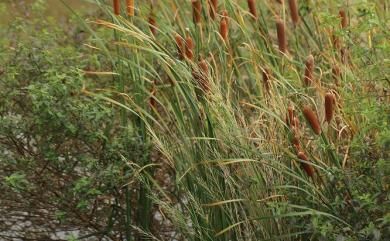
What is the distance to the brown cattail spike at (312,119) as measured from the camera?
3.88 meters

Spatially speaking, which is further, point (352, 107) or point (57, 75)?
point (57, 75)

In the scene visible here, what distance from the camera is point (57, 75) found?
4621 millimetres

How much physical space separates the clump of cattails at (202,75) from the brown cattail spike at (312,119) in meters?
0.52

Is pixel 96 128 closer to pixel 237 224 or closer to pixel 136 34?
pixel 136 34

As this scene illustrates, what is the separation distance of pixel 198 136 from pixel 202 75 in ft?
0.93

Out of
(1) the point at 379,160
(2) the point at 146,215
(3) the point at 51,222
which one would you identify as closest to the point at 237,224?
(1) the point at 379,160

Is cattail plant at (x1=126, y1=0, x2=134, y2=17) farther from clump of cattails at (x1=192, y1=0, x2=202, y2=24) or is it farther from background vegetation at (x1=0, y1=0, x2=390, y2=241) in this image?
clump of cattails at (x1=192, y1=0, x2=202, y2=24)

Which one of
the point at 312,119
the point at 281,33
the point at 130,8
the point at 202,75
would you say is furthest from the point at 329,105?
the point at 130,8

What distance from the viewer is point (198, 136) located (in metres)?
4.43

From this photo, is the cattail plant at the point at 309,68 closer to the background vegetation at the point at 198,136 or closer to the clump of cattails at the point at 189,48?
the background vegetation at the point at 198,136

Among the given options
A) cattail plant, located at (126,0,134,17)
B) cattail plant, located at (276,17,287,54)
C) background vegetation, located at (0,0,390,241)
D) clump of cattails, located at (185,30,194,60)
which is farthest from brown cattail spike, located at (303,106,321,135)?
cattail plant, located at (126,0,134,17)

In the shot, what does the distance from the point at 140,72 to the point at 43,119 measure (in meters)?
0.49

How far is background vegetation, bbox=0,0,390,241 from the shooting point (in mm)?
4031

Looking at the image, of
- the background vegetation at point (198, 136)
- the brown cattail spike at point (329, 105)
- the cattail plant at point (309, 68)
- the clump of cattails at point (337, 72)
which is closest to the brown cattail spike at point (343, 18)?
the background vegetation at point (198, 136)
